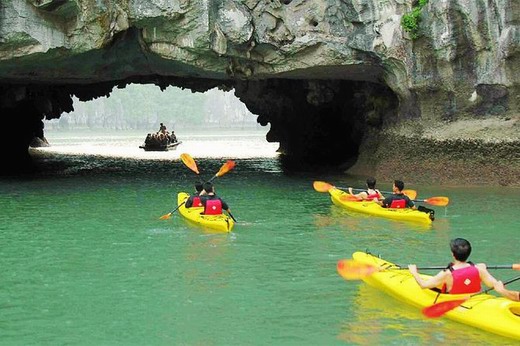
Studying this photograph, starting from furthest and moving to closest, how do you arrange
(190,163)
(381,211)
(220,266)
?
1. (190,163)
2. (381,211)
3. (220,266)

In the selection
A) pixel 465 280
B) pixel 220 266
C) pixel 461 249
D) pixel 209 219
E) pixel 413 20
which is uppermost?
pixel 413 20

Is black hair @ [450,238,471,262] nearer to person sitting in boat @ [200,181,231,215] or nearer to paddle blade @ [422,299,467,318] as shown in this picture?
paddle blade @ [422,299,467,318]

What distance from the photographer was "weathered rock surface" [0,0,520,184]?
53.8 feet

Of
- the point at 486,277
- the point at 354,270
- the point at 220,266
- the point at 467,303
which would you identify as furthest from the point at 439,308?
the point at 220,266

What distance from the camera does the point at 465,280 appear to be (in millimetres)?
6812

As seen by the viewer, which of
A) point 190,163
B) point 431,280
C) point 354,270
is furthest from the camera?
point 190,163

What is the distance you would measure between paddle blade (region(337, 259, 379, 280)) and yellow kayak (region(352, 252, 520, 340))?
29 cm

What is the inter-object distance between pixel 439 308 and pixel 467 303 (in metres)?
0.34

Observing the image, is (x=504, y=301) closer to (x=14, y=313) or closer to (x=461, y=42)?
(x=14, y=313)

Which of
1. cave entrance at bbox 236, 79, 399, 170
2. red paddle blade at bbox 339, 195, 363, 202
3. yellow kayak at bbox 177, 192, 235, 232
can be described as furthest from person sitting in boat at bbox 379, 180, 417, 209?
cave entrance at bbox 236, 79, 399, 170

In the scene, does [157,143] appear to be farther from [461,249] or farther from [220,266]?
[461,249]

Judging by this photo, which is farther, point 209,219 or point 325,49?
point 325,49

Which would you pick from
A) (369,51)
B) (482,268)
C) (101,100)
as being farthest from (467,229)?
(101,100)

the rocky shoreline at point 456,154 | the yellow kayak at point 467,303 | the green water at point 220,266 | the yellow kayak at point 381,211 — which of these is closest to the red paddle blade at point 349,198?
the yellow kayak at point 381,211
